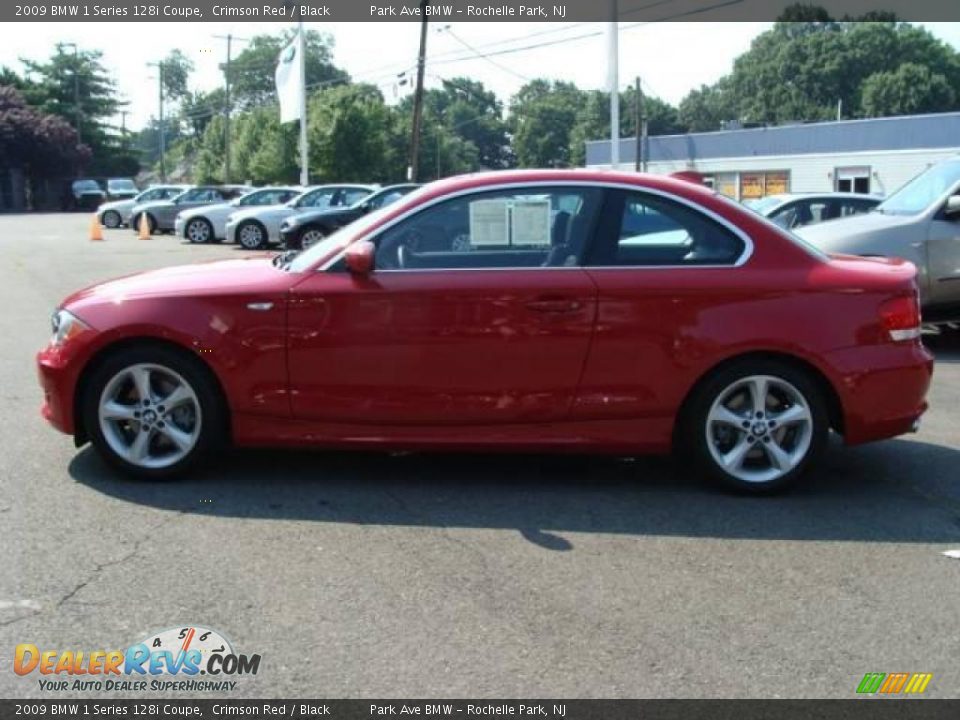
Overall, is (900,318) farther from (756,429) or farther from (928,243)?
(928,243)

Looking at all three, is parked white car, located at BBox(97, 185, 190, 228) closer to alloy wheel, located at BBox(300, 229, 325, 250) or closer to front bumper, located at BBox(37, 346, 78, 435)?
alloy wheel, located at BBox(300, 229, 325, 250)

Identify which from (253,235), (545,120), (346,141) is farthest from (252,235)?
(545,120)

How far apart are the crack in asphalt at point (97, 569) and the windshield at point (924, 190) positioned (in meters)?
7.74

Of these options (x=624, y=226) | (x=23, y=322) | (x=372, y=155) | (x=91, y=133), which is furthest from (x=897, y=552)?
(x=91, y=133)

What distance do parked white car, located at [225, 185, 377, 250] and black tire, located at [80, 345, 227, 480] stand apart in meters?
18.3

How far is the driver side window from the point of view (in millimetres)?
5379

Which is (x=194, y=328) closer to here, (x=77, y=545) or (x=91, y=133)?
(x=77, y=545)

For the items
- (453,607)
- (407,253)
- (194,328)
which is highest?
(407,253)

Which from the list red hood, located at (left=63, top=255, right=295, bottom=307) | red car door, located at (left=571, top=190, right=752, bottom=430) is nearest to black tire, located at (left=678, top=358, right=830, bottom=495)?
red car door, located at (left=571, top=190, right=752, bottom=430)

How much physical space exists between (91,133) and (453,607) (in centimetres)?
8193

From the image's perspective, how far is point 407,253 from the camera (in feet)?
17.7

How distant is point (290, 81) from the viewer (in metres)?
35.8

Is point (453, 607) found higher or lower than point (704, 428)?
lower

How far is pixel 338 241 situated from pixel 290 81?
106 feet
